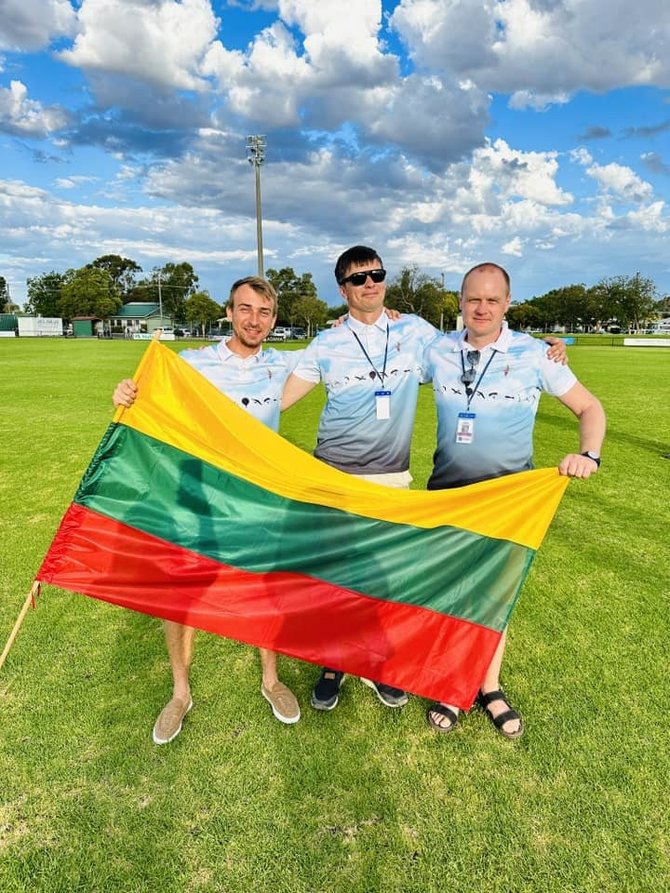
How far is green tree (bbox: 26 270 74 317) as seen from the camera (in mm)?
95750

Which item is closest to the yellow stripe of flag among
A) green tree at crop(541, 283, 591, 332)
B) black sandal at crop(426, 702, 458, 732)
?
black sandal at crop(426, 702, 458, 732)

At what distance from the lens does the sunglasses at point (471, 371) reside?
9.98 ft

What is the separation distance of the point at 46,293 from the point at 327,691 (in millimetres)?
109133

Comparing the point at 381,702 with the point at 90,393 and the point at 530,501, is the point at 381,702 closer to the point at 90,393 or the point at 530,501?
the point at 530,501

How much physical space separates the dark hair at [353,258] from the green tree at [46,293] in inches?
4033

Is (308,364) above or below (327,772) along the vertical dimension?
above

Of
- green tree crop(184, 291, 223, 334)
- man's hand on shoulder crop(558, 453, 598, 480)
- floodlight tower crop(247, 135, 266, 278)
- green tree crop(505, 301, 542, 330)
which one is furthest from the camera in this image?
green tree crop(505, 301, 542, 330)

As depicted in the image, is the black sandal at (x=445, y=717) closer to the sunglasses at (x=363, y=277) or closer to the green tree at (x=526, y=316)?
the sunglasses at (x=363, y=277)

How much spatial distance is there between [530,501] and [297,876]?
1.99 meters

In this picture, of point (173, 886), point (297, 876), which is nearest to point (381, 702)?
point (297, 876)

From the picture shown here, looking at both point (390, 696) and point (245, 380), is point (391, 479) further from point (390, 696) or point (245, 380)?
point (390, 696)

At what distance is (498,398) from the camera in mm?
2998

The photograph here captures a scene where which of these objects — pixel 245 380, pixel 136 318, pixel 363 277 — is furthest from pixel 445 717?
pixel 136 318

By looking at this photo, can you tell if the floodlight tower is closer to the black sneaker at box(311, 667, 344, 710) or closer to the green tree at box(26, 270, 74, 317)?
the black sneaker at box(311, 667, 344, 710)
